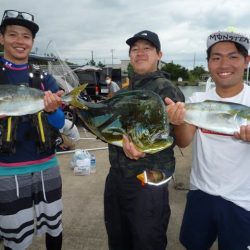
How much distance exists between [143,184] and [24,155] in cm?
117

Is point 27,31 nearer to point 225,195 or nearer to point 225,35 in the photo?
point 225,35

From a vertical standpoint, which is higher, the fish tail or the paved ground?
the fish tail

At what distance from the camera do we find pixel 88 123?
100.0 inches

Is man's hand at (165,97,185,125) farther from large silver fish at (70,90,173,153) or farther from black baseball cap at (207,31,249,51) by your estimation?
black baseball cap at (207,31,249,51)

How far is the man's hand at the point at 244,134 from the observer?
90.0 inches

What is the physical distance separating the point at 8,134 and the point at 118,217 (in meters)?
1.26

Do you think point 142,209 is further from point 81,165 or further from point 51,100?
point 81,165

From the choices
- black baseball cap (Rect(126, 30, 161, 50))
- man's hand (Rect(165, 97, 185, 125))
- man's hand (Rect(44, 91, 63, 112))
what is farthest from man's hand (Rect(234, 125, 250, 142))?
man's hand (Rect(44, 91, 63, 112))

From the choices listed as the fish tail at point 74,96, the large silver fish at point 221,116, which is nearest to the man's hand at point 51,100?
the fish tail at point 74,96

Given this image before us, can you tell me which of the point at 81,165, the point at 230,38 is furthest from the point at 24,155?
the point at 81,165

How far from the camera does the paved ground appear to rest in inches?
156

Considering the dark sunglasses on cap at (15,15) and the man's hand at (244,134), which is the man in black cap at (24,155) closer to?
the dark sunglasses on cap at (15,15)

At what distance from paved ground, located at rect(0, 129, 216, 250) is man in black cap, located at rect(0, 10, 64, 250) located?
97cm

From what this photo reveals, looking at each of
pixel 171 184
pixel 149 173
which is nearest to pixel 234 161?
pixel 149 173
